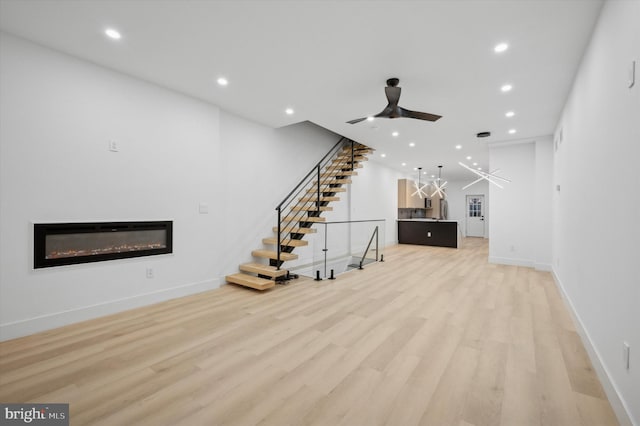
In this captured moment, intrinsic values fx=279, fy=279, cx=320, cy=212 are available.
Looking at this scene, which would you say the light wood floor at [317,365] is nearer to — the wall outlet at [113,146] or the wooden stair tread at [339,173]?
the wall outlet at [113,146]

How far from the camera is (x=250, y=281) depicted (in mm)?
4430

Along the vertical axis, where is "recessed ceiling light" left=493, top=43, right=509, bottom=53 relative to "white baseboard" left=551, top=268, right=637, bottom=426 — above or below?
above

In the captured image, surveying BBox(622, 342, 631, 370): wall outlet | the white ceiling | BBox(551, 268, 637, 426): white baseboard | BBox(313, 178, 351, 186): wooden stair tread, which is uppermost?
the white ceiling

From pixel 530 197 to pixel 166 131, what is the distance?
291 inches

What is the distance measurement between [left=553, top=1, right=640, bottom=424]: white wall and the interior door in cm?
1148

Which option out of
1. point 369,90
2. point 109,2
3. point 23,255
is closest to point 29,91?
point 109,2

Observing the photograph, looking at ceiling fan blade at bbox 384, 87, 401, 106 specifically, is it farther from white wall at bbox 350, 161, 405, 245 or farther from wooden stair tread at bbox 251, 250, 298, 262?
white wall at bbox 350, 161, 405, 245

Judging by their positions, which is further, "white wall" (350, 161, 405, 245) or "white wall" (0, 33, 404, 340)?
"white wall" (350, 161, 405, 245)

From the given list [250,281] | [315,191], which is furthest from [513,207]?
[250,281]

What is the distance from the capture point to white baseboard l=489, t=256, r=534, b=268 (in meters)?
6.37

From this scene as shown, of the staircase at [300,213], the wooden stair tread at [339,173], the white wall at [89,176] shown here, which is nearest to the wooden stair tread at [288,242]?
the staircase at [300,213]

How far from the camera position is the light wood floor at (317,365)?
1747 millimetres

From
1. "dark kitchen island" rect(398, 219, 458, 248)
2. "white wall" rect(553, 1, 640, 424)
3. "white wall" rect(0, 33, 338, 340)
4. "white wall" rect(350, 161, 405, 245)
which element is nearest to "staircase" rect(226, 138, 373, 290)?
"white wall" rect(0, 33, 338, 340)

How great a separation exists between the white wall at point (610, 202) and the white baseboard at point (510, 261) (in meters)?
3.72
